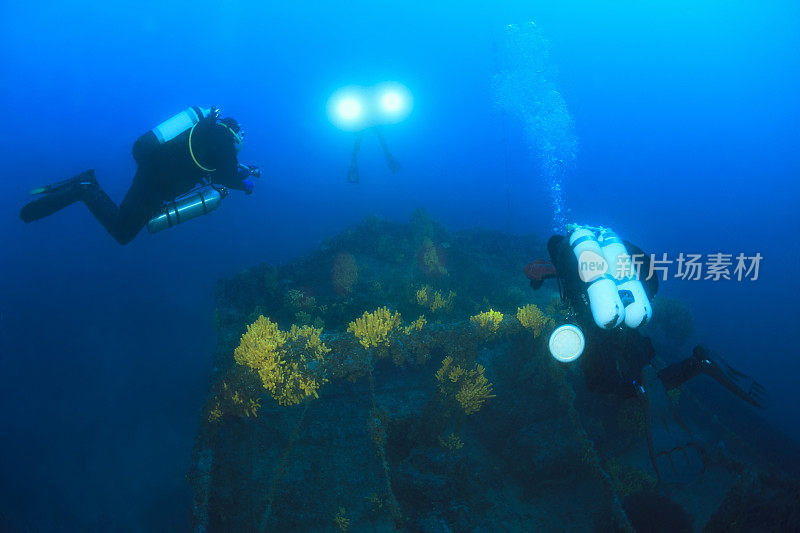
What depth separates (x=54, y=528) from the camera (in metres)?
10.4

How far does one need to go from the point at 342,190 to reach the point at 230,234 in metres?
24.1

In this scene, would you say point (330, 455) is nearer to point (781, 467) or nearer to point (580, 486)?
point (580, 486)

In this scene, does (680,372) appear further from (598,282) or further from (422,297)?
(422,297)

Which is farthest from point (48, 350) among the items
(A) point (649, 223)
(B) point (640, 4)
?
(B) point (640, 4)

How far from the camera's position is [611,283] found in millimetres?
3709

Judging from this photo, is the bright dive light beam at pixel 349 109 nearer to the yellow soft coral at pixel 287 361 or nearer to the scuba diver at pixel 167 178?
the scuba diver at pixel 167 178

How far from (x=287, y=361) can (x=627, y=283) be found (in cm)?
474

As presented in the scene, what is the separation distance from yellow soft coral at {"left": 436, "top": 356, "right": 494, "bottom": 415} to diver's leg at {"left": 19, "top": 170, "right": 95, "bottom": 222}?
19.3ft

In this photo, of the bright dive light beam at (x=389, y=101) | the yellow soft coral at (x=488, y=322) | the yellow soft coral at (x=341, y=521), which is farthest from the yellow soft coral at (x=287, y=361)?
the bright dive light beam at (x=389, y=101)

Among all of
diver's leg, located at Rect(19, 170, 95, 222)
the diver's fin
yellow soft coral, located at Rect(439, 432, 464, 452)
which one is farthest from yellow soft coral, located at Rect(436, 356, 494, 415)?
the diver's fin

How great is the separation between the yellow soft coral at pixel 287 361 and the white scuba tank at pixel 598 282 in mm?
3764

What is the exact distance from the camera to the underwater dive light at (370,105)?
45.1 ft

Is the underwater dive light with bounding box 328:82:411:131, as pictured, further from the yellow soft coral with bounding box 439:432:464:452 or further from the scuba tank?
the yellow soft coral with bounding box 439:432:464:452

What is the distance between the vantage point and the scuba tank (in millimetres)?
4883
